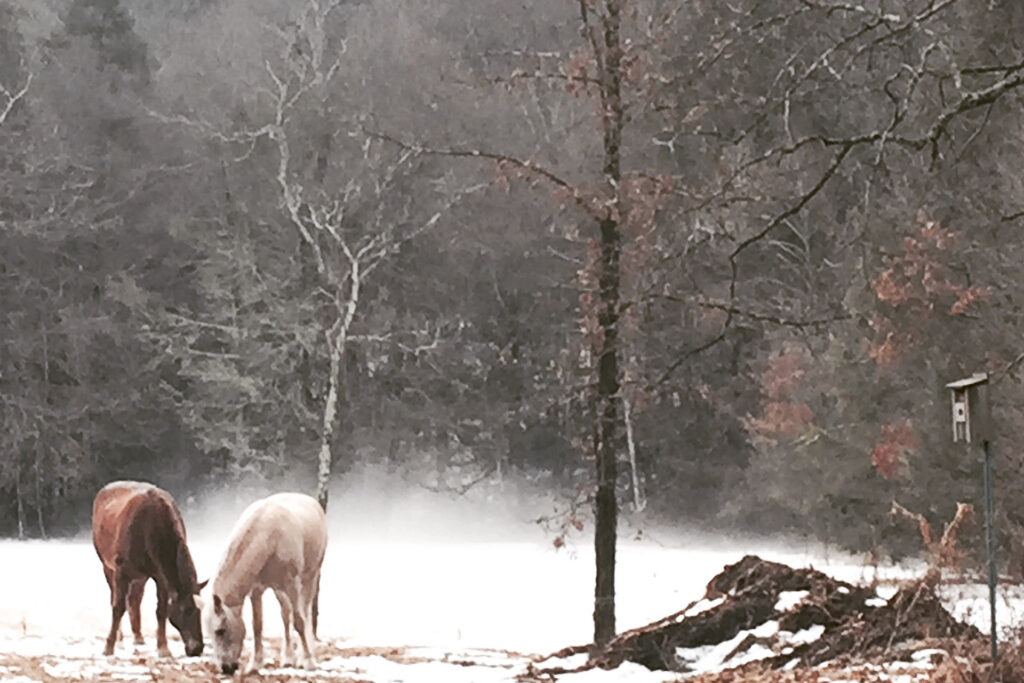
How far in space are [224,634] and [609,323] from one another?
180 inches

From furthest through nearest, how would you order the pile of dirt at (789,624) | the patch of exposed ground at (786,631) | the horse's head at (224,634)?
the horse's head at (224,634), the pile of dirt at (789,624), the patch of exposed ground at (786,631)

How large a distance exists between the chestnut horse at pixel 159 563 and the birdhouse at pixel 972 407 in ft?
22.2

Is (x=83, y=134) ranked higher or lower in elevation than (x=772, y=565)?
higher

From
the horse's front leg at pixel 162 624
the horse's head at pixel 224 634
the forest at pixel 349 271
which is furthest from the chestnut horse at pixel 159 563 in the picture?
the forest at pixel 349 271

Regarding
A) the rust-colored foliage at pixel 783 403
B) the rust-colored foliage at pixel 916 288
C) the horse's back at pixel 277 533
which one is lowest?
the horse's back at pixel 277 533

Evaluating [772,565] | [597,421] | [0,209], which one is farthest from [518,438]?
[772,565]

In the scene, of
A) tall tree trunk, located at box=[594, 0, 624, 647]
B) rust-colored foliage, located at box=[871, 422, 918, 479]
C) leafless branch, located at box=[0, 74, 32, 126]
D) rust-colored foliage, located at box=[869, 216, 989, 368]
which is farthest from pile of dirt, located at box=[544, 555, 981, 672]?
leafless branch, located at box=[0, 74, 32, 126]

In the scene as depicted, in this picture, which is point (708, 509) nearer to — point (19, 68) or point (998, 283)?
point (998, 283)

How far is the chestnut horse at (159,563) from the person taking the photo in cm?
1270

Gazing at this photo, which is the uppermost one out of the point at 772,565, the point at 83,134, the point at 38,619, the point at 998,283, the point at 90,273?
the point at 83,134

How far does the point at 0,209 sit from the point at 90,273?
232cm

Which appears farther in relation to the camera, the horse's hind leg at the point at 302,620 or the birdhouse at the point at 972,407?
the horse's hind leg at the point at 302,620

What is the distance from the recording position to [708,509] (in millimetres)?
29219

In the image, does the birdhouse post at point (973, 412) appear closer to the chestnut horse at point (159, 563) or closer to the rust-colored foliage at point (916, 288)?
the chestnut horse at point (159, 563)
